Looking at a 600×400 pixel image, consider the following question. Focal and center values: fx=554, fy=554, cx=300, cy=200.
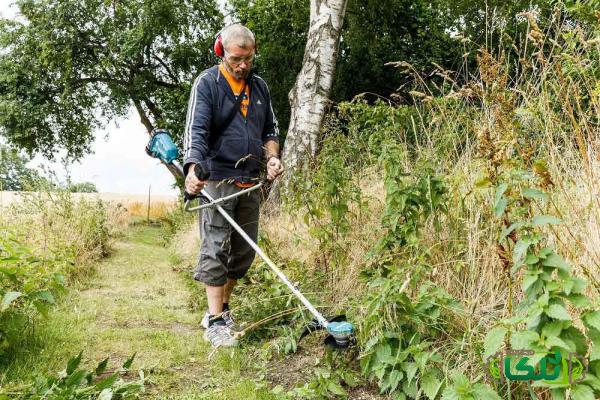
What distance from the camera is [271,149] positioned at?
3.94 meters

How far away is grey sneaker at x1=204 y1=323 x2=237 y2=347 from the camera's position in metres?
3.39

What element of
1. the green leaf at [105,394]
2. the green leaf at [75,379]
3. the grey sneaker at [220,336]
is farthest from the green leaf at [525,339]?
the grey sneaker at [220,336]

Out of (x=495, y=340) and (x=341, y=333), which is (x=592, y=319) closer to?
(x=495, y=340)

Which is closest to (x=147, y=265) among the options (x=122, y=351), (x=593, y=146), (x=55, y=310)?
(x=55, y=310)

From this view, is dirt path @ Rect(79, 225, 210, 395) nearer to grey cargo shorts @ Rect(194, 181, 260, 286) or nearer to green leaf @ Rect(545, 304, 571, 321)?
grey cargo shorts @ Rect(194, 181, 260, 286)

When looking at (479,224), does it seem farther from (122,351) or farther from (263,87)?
(122,351)

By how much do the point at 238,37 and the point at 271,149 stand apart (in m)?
0.83

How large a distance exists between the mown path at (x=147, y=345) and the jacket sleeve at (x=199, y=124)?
111cm

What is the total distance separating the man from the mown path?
0.26 metres

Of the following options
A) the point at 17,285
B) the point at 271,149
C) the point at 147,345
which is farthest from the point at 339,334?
the point at 17,285

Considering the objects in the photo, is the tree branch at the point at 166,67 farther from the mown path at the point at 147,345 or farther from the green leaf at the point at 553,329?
the green leaf at the point at 553,329

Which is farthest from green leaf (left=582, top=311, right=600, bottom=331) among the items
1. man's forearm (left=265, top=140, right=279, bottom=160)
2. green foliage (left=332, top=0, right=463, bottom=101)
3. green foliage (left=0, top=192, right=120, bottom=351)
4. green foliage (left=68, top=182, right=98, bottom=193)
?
green foliage (left=332, top=0, right=463, bottom=101)

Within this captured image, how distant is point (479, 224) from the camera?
292 centimetres

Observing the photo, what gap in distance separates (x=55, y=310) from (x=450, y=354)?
3.01 metres
